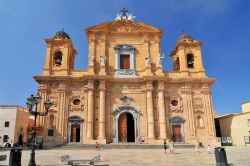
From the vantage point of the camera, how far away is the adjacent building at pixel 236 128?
97.7 feet

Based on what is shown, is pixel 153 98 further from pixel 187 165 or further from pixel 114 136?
pixel 187 165

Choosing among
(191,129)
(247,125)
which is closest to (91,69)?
(191,129)

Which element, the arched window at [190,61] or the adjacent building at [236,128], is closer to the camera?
the adjacent building at [236,128]

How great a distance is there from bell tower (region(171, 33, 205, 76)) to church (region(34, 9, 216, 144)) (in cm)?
12

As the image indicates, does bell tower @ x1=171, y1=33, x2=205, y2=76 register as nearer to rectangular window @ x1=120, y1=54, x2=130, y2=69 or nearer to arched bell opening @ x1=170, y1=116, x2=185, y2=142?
arched bell opening @ x1=170, y1=116, x2=185, y2=142

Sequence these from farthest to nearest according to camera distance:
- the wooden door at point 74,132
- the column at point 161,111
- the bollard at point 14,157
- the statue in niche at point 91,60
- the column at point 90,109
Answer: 1. the statue in niche at point 91,60
2. the wooden door at point 74,132
3. the column at point 161,111
4. the column at point 90,109
5. the bollard at point 14,157

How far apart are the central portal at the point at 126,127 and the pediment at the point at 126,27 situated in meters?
10.5

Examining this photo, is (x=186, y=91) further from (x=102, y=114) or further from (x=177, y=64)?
(x=102, y=114)

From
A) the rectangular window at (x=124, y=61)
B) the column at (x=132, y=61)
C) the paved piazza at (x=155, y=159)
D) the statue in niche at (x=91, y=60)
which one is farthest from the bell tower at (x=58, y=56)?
the paved piazza at (x=155, y=159)

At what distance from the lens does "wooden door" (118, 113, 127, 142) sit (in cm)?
2774

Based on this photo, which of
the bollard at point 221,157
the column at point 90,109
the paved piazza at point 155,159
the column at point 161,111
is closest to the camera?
the bollard at point 221,157

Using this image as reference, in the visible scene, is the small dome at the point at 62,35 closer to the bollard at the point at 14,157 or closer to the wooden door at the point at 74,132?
the wooden door at the point at 74,132

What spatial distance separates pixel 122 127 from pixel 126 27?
A: 41.3 ft

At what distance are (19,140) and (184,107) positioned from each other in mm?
25311
